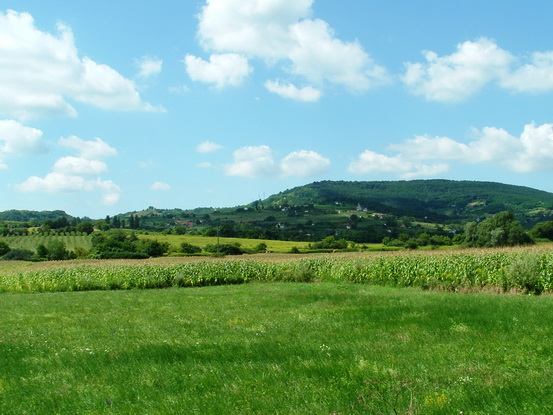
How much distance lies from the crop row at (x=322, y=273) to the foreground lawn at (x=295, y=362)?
8.85 metres

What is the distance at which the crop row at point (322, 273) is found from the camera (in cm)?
2356

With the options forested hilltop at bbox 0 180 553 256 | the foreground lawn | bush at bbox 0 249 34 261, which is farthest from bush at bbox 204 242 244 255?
the foreground lawn

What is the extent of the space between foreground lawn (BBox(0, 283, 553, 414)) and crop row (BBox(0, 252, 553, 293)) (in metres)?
8.85

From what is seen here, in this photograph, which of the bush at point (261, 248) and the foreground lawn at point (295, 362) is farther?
the bush at point (261, 248)

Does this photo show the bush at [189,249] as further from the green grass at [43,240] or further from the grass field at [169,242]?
the green grass at [43,240]

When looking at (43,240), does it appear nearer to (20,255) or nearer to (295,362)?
(20,255)

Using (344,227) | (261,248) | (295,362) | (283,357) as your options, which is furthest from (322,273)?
(344,227)

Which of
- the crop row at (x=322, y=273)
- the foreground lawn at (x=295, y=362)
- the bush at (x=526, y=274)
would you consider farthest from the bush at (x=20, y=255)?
the bush at (x=526, y=274)

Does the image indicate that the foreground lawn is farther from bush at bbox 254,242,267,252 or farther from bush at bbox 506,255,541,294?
bush at bbox 254,242,267,252

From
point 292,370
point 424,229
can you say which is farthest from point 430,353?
point 424,229

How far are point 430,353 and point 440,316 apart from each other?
416cm

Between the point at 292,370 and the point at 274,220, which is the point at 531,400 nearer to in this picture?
the point at 292,370

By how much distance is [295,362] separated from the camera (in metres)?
8.35

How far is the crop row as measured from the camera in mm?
23562
